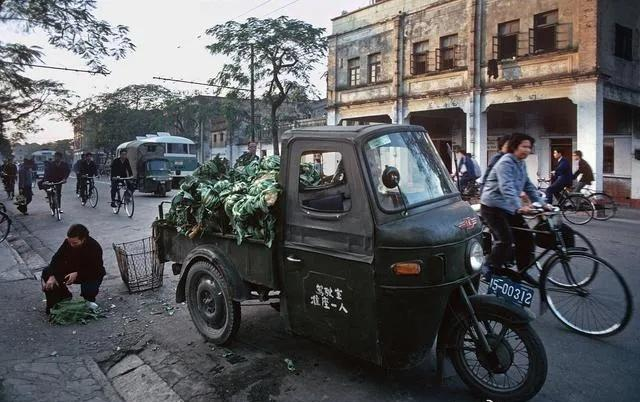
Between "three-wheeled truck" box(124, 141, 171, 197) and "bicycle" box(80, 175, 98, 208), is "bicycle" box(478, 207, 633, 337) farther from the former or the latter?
Answer: "three-wheeled truck" box(124, 141, 171, 197)

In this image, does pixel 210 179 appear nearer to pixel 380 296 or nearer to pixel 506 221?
pixel 380 296

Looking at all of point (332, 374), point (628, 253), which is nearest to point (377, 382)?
point (332, 374)

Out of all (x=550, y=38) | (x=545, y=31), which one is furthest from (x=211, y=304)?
(x=545, y=31)

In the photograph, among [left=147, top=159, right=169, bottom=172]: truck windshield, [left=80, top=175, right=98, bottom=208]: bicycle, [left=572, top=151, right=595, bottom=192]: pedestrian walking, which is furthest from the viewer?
[left=147, top=159, right=169, bottom=172]: truck windshield

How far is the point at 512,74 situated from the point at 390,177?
16.7 m

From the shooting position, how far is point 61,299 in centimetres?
533

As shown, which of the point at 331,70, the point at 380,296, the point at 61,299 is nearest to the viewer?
the point at 380,296

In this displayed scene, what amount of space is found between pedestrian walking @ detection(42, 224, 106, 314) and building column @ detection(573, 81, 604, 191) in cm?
1519

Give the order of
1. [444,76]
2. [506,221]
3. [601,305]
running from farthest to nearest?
[444,76], [506,221], [601,305]

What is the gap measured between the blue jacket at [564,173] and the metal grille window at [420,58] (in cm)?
1029

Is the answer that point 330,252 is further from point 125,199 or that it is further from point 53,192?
point 53,192

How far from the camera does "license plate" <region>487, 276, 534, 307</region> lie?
3.52 meters

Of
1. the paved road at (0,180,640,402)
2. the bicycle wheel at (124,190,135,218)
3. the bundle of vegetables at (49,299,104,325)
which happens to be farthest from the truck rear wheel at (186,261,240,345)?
the bicycle wheel at (124,190,135,218)

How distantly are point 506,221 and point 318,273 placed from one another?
2.48 meters
